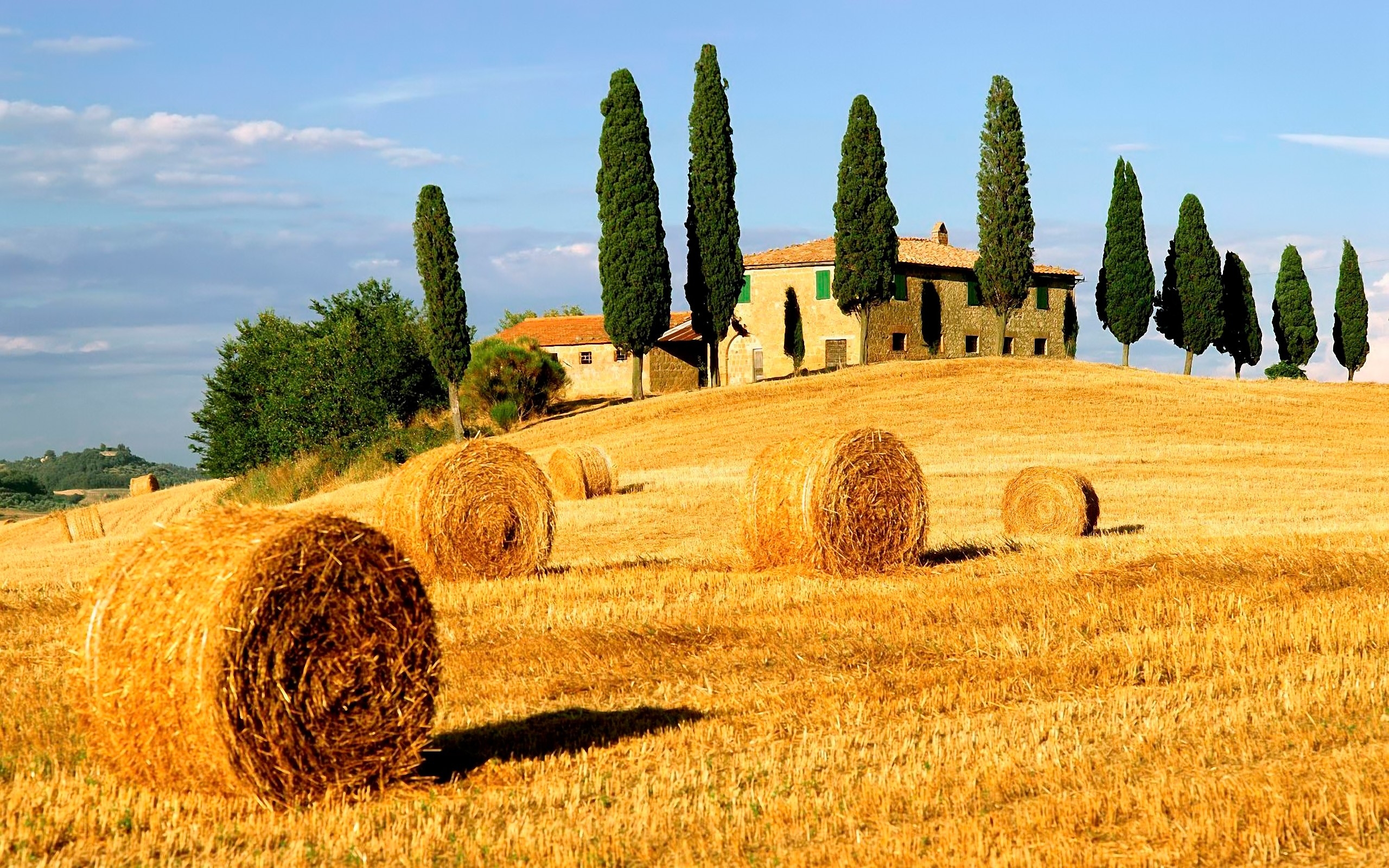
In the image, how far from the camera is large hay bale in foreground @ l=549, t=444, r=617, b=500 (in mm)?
29641

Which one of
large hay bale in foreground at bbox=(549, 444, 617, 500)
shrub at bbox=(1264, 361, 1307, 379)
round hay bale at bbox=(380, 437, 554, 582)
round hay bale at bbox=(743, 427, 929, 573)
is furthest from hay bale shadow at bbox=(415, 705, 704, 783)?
shrub at bbox=(1264, 361, 1307, 379)

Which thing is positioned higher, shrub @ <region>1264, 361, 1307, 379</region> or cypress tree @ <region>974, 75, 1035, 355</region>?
cypress tree @ <region>974, 75, 1035, 355</region>

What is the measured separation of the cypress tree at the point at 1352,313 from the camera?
73312 mm

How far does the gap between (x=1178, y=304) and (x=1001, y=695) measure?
60.5 meters

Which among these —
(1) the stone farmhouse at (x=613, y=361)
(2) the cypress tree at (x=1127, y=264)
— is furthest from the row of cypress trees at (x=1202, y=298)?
(1) the stone farmhouse at (x=613, y=361)

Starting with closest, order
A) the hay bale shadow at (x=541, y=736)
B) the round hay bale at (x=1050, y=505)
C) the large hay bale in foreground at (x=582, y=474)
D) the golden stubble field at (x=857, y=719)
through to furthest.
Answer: the golden stubble field at (x=857, y=719)
the hay bale shadow at (x=541, y=736)
the round hay bale at (x=1050, y=505)
the large hay bale in foreground at (x=582, y=474)

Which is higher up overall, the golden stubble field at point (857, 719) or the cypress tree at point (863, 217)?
the cypress tree at point (863, 217)

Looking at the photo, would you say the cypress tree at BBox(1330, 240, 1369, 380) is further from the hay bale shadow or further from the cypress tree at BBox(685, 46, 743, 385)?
the hay bale shadow

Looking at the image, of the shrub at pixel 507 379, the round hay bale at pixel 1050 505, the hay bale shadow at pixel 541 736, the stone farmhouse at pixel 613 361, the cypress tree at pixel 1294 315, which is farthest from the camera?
the cypress tree at pixel 1294 315

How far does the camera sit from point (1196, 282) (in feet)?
211

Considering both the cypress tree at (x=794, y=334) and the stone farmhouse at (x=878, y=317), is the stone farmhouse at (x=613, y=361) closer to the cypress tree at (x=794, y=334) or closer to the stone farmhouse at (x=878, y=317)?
the stone farmhouse at (x=878, y=317)

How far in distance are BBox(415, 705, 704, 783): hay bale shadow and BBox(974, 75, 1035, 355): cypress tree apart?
166 ft

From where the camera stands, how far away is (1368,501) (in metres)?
26.5

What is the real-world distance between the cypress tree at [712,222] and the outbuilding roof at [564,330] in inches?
509
